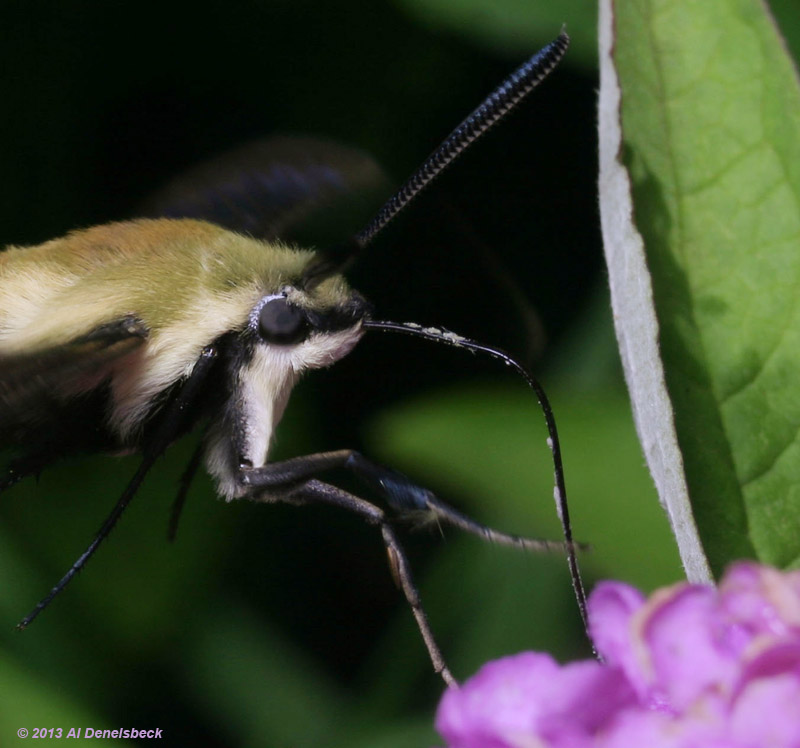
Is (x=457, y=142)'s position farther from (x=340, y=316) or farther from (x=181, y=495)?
(x=181, y=495)

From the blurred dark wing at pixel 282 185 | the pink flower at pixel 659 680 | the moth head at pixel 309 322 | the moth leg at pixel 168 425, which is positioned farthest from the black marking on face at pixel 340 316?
the pink flower at pixel 659 680

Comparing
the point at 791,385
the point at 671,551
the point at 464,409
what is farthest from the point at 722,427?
the point at 464,409

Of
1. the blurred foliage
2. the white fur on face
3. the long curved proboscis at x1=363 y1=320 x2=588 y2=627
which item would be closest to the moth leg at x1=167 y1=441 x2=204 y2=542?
the blurred foliage

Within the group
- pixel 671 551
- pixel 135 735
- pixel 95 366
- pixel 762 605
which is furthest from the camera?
pixel 135 735

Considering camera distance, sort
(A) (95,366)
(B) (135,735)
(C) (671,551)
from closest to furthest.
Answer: (A) (95,366) → (C) (671,551) → (B) (135,735)

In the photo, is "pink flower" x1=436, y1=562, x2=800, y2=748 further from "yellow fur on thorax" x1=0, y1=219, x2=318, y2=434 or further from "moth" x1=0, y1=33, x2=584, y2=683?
"yellow fur on thorax" x1=0, y1=219, x2=318, y2=434

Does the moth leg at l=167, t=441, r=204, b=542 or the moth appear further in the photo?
the moth leg at l=167, t=441, r=204, b=542

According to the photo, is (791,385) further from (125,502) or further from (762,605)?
(125,502)

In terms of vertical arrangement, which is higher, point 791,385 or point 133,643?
point 791,385
